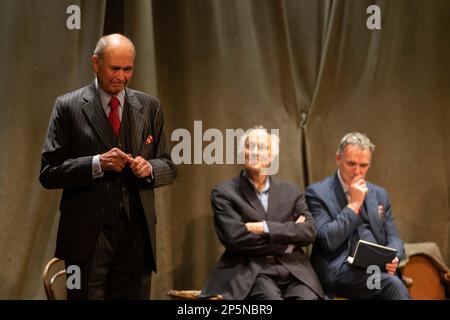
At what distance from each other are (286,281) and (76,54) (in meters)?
1.72

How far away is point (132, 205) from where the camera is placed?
248 cm

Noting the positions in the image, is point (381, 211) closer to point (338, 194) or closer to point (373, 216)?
point (373, 216)

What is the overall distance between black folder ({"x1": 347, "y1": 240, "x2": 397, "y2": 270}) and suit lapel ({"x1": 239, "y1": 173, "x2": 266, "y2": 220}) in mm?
514

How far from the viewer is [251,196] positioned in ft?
11.7

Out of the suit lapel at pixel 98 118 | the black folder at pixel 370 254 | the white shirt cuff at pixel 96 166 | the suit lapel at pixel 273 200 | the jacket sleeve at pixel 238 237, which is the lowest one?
the black folder at pixel 370 254

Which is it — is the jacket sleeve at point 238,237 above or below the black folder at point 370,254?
above

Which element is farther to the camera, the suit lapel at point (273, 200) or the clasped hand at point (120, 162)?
the suit lapel at point (273, 200)

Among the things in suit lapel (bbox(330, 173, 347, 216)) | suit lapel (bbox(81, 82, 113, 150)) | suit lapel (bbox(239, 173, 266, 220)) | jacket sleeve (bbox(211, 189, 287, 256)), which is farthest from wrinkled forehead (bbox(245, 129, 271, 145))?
suit lapel (bbox(81, 82, 113, 150))

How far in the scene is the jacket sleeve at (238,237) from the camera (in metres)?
3.39

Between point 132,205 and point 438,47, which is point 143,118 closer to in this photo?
point 132,205

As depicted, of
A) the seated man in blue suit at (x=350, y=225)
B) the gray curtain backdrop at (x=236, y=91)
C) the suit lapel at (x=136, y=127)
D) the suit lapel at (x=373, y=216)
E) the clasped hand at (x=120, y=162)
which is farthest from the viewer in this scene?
the gray curtain backdrop at (x=236, y=91)

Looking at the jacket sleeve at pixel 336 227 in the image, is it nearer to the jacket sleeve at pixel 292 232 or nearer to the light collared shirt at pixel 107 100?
the jacket sleeve at pixel 292 232

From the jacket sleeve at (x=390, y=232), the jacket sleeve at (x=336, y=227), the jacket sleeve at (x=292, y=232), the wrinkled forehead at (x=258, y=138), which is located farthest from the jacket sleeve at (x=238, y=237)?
the jacket sleeve at (x=390, y=232)

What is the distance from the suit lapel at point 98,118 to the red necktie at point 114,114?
31 millimetres
